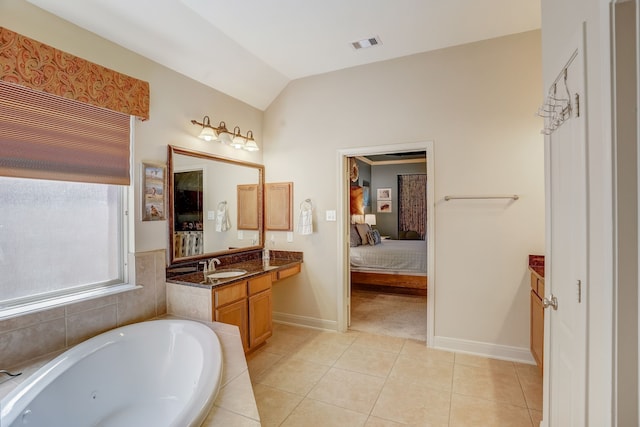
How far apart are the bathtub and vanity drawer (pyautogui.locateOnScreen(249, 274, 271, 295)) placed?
73cm

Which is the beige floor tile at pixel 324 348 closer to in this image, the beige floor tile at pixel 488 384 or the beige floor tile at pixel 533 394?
the beige floor tile at pixel 488 384

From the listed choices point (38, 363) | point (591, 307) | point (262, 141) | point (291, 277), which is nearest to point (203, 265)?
point (291, 277)

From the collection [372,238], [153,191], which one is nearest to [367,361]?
[153,191]

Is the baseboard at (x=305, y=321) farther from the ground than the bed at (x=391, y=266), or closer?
closer

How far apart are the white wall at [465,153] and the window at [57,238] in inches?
78.6

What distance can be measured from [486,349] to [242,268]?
2.47 m

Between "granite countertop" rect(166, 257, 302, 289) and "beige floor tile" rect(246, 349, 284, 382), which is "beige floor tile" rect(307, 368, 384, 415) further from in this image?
"granite countertop" rect(166, 257, 302, 289)

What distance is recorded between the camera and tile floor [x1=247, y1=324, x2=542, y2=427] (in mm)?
2078

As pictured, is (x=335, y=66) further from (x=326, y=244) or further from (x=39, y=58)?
(x=39, y=58)

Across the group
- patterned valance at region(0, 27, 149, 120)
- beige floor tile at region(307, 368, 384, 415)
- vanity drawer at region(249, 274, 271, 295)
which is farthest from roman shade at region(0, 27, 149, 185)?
beige floor tile at region(307, 368, 384, 415)

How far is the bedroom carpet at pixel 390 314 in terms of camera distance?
3.54 meters

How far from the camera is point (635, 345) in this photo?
2.80 ft

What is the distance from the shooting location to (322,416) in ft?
6.84

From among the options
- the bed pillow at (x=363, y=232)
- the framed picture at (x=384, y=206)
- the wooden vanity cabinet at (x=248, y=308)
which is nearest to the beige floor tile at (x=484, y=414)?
the wooden vanity cabinet at (x=248, y=308)
